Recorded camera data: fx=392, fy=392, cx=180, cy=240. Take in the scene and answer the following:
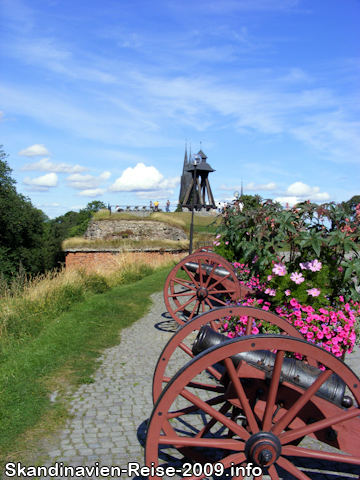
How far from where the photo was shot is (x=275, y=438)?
82.2 inches

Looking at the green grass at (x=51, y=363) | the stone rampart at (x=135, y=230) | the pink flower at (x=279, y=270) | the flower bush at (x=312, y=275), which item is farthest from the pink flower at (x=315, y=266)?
the stone rampart at (x=135, y=230)

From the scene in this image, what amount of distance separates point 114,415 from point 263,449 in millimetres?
2016

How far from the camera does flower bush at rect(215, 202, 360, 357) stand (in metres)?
3.93

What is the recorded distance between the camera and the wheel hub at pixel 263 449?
204cm

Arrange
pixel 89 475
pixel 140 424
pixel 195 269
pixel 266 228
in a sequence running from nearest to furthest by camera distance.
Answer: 1. pixel 89 475
2. pixel 140 424
3. pixel 266 228
4. pixel 195 269

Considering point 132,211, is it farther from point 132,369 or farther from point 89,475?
point 89,475

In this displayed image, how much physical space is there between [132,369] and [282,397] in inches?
116

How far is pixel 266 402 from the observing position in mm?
2305

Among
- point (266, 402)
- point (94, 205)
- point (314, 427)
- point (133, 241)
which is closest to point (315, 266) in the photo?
point (266, 402)

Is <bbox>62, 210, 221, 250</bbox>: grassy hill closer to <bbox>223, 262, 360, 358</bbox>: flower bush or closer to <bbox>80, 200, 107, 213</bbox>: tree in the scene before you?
<bbox>223, 262, 360, 358</bbox>: flower bush

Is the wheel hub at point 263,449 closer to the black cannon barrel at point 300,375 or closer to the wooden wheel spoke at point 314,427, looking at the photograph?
the wooden wheel spoke at point 314,427

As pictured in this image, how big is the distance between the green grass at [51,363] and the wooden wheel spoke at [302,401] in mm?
2055

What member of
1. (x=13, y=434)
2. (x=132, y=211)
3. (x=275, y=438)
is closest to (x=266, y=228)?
(x=275, y=438)

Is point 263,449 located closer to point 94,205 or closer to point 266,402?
point 266,402
